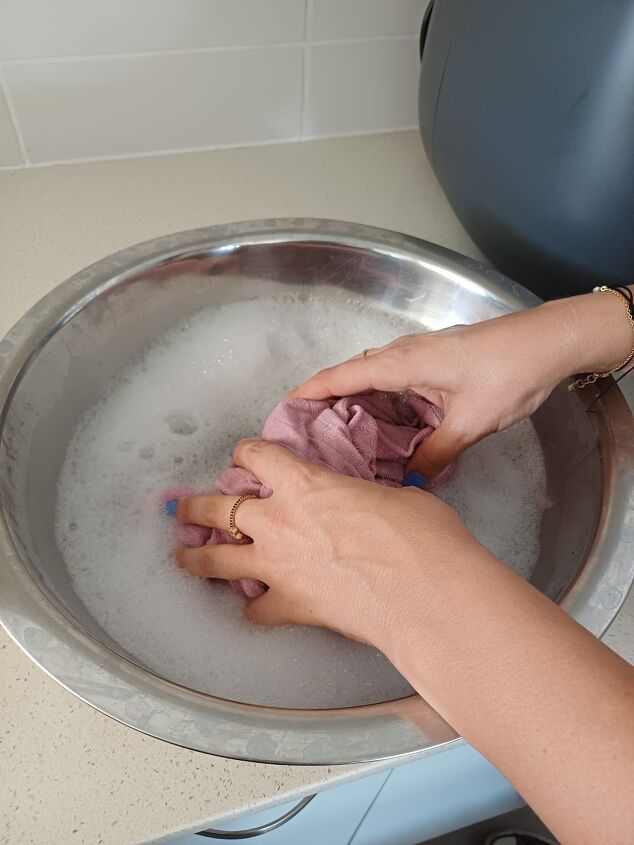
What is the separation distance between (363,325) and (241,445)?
0.22 metres

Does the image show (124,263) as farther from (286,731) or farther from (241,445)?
(286,731)

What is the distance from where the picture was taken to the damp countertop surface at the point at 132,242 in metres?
0.40

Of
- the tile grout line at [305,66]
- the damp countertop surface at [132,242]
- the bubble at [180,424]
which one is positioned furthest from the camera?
the tile grout line at [305,66]

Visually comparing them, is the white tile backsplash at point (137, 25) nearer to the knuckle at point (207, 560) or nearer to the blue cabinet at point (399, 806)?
the knuckle at point (207, 560)

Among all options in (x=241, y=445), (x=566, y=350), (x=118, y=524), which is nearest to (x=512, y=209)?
(x=566, y=350)

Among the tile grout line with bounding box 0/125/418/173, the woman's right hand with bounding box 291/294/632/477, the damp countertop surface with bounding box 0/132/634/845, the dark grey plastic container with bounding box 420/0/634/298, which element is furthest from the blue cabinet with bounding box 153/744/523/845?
the tile grout line with bounding box 0/125/418/173

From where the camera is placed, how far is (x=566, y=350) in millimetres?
515

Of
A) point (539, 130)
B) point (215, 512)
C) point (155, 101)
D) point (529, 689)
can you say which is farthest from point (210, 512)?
point (155, 101)

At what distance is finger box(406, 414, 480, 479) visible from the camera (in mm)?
521

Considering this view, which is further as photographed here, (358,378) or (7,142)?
(7,142)

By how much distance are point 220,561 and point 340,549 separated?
11cm

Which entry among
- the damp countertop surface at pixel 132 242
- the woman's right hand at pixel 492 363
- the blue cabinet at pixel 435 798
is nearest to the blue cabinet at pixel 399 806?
the blue cabinet at pixel 435 798

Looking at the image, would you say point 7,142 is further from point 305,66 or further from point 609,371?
point 609,371

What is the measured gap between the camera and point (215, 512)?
488 mm
